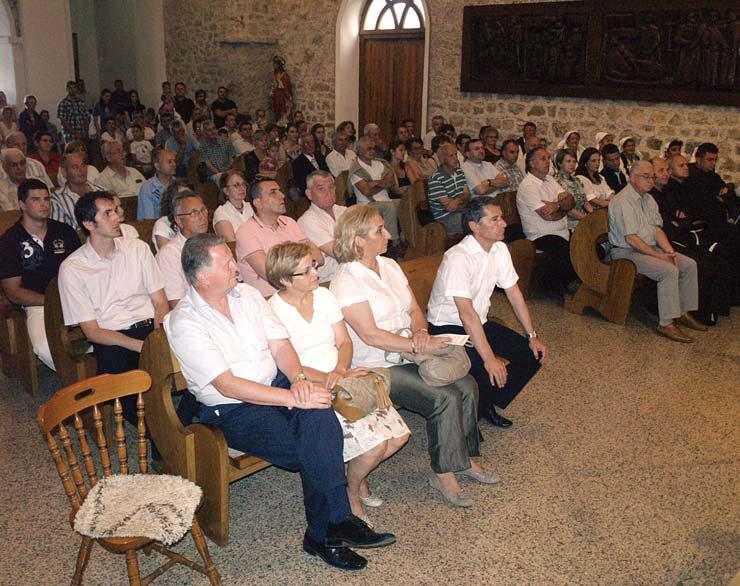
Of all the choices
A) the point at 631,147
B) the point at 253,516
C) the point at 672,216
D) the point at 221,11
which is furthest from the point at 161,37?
the point at 253,516

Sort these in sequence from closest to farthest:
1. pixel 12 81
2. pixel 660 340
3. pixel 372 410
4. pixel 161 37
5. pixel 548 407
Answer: pixel 372 410 < pixel 548 407 < pixel 660 340 < pixel 12 81 < pixel 161 37

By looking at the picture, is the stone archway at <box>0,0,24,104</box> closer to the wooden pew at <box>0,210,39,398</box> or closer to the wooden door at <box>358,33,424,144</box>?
the wooden door at <box>358,33,424,144</box>

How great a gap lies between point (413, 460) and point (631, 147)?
6.07 meters

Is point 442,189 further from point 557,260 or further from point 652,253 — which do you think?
point 652,253

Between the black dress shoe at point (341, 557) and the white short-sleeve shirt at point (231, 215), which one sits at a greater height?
the white short-sleeve shirt at point (231, 215)

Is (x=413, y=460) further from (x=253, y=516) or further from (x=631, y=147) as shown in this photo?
(x=631, y=147)

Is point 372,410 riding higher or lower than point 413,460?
higher

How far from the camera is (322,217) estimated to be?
4.88 metres

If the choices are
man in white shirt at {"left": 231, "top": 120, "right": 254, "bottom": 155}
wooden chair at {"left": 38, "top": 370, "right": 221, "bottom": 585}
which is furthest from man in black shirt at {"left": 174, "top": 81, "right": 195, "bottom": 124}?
wooden chair at {"left": 38, "top": 370, "right": 221, "bottom": 585}

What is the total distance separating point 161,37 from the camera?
14930mm

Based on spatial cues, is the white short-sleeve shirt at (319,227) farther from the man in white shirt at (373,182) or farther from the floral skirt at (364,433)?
the man in white shirt at (373,182)

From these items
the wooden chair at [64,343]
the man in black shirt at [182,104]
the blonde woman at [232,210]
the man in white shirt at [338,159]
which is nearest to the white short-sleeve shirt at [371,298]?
the wooden chair at [64,343]

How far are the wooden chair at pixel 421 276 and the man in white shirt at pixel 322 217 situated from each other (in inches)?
26.9

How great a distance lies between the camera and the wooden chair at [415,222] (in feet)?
20.6
